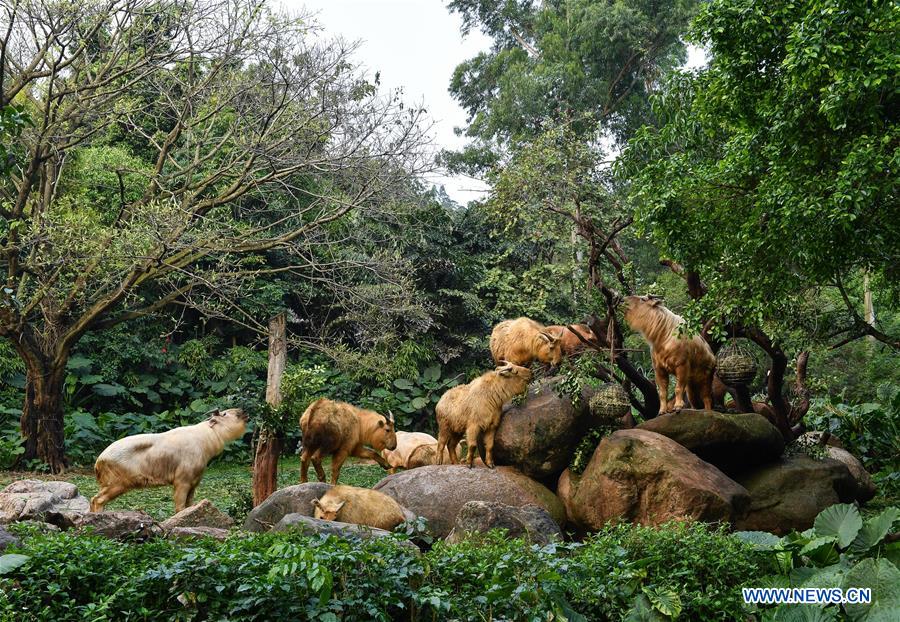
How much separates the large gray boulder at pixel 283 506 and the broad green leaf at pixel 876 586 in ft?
16.1

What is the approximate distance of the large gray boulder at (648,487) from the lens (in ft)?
28.9

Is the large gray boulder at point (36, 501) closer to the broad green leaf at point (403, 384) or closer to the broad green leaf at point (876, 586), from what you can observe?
the broad green leaf at point (876, 586)

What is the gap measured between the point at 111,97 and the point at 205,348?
7658mm

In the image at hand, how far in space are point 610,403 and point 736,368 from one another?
5.58 ft

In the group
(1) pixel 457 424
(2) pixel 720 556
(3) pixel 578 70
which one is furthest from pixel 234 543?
(3) pixel 578 70

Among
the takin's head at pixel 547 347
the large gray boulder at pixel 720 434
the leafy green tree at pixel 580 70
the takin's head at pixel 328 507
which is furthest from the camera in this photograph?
the leafy green tree at pixel 580 70

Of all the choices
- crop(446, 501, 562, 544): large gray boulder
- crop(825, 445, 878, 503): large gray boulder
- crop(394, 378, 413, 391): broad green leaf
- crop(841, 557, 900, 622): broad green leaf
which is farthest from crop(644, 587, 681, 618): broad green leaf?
crop(394, 378, 413, 391): broad green leaf

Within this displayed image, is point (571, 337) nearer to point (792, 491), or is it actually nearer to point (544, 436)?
point (544, 436)

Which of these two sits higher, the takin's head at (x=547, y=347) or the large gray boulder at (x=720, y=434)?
the takin's head at (x=547, y=347)

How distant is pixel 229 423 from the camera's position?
454 inches

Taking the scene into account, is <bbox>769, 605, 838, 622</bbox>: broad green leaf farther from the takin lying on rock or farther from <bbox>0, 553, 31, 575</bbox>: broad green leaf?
the takin lying on rock

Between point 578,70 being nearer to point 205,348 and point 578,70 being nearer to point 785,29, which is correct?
point 205,348

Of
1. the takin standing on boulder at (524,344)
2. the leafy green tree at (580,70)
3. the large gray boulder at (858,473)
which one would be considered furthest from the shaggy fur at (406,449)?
the leafy green tree at (580,70)

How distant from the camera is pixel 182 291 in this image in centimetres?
1530
